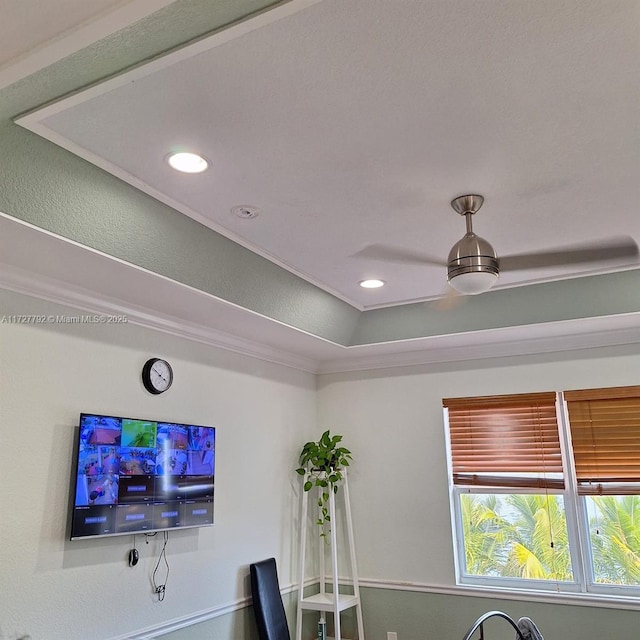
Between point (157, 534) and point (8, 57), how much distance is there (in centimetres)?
255

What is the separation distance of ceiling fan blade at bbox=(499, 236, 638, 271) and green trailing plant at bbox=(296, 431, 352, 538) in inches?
79.4

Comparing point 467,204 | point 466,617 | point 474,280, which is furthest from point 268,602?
point 467,204

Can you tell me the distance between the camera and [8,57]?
5.08 feet

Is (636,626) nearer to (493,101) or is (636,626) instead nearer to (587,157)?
(587,157)

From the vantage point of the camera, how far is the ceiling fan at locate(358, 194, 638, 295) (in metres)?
2.40

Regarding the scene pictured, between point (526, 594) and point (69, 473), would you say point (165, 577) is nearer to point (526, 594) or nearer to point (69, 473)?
point (69, 473)

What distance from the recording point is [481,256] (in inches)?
94.2

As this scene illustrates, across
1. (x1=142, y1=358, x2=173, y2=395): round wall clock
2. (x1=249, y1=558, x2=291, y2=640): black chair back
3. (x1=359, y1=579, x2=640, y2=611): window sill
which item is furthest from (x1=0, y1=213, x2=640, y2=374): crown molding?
(x1=359, y1=579, x2=640, y2=611): window sill

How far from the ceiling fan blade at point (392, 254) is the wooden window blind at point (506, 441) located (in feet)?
5.50

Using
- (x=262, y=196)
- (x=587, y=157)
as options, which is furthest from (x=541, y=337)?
(x=262, y=196)

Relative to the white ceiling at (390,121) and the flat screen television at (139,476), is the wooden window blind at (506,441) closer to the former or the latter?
the white ceiling at (390,121)

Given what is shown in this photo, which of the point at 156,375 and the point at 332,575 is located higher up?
the point at 156,375

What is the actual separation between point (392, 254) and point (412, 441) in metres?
2.05

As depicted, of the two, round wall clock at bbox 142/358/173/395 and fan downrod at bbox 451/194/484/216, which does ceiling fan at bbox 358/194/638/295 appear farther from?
round wall clock at bbox 142/358/173/395
